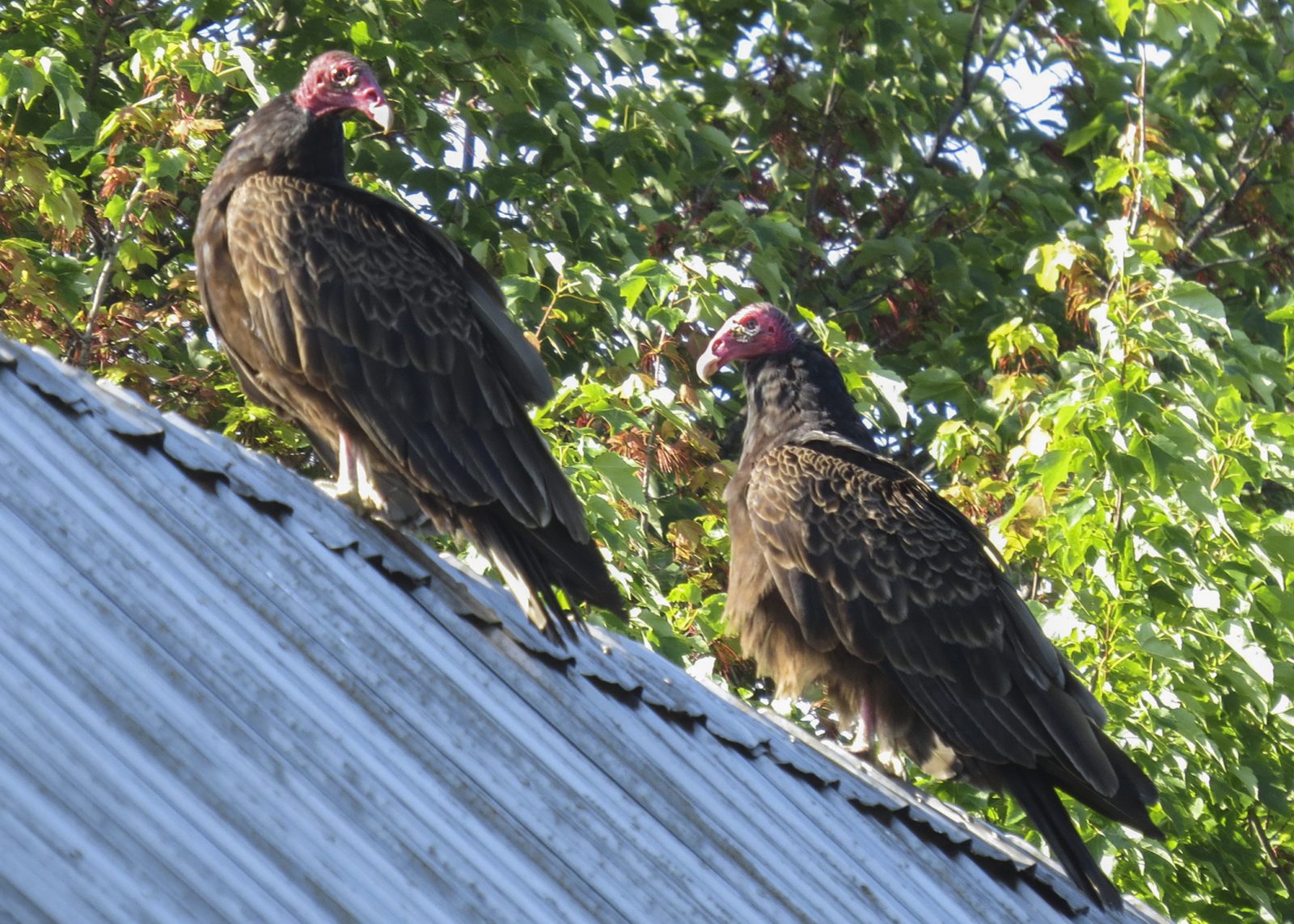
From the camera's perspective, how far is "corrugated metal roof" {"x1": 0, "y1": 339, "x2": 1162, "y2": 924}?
1640mm

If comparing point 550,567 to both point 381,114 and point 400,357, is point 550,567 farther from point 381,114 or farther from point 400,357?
point 381,114

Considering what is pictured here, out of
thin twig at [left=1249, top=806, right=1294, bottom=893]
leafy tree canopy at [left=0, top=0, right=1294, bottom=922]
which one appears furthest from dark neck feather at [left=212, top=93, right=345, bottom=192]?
thin twig at [left=1249, top=806, right=1294, bottom=893]

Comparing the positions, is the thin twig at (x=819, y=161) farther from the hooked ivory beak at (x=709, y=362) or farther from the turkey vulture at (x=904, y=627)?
the turkey vulture at (x=904, y=627)

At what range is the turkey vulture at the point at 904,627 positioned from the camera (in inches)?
153

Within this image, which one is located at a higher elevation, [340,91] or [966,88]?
[340,91]

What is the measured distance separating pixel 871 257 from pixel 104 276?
325cm

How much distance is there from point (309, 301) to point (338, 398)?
0.19 meters

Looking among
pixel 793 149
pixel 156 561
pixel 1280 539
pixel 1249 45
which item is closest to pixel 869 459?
pixel 1280 539

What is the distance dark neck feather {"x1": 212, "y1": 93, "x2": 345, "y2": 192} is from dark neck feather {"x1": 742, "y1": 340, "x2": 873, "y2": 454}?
139 cm

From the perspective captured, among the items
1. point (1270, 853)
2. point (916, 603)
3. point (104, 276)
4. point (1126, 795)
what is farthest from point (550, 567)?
point (1270, 853)

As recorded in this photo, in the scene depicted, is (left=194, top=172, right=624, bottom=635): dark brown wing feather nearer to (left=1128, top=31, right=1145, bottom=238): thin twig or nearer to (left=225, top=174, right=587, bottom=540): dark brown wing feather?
(left=225, top=174, right=587, bottom=540): dark brown wing feather

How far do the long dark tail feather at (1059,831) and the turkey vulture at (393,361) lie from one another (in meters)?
1.14

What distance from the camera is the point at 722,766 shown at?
2.97 meters

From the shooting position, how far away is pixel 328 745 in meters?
2.05
